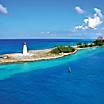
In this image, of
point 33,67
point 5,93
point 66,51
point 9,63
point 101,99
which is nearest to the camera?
point 101,99

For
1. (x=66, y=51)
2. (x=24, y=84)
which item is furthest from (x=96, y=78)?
(x=66, y=51)

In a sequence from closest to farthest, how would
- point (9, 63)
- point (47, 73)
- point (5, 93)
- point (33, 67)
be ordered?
point (5, 93)
point (47, 73)
point (33, 67)
point (9, 63)

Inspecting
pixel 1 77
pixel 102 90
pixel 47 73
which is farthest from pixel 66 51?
pixel 102 90

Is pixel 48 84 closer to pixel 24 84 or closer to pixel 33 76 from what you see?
pixel 24 84

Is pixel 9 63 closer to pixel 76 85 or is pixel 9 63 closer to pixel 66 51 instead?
pixel 76 85

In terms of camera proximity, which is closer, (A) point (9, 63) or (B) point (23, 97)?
(B) point (23, 97)

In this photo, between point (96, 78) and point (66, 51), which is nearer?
point (96, 78)

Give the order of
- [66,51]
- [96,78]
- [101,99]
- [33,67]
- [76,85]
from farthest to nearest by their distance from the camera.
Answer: [66,51] → [33,67] → [96,78] → [76,85] → [101,99]

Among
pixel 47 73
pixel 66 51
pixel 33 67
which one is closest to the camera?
pixel 47 73

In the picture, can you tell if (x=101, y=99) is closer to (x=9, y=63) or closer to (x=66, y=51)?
(x=9, y=63)
